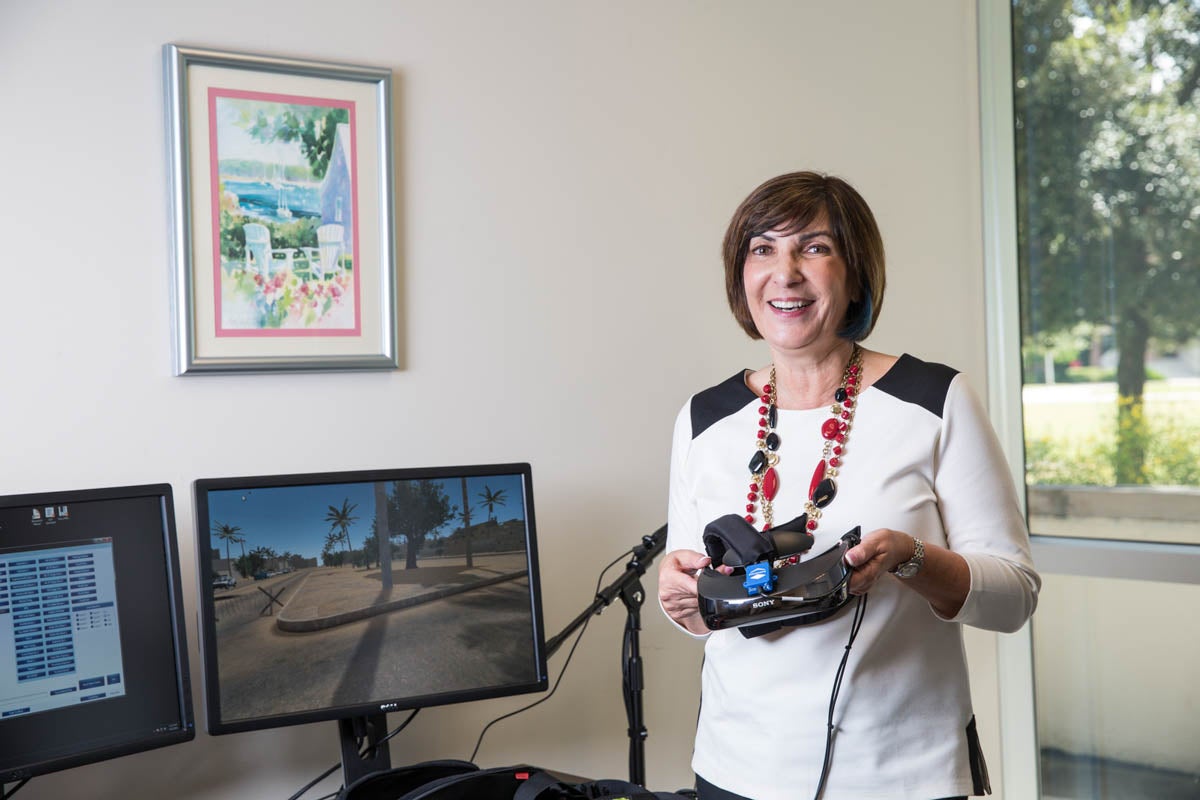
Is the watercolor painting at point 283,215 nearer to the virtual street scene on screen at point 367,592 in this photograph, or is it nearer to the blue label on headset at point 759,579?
the virtual street scene on screen at point 367,592

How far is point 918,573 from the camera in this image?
1291 millimetres

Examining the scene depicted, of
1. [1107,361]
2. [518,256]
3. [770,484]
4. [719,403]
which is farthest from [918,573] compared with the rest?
[1107,361]

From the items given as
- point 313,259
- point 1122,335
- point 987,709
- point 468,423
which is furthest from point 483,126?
point 987,709

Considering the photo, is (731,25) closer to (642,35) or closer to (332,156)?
(642,35)

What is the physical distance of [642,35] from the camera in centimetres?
234

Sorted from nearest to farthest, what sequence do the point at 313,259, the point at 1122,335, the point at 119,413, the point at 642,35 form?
the point at 119,413 < the point at 313,259 < the point at 642,35 < the point at 1122,335

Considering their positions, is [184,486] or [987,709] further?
[987,709]

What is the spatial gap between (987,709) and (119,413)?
2.22 metres

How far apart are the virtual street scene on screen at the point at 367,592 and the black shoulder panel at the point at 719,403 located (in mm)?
392

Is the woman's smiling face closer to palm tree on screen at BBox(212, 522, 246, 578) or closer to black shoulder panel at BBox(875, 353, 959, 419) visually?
black shoulder panel at BBox(875, 353, 959, 419)

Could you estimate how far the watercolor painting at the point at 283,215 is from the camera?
1.90 metres

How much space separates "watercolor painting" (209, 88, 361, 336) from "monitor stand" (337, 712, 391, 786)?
28.2 inches

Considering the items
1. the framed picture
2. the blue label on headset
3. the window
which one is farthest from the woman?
the window

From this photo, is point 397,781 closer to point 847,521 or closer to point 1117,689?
point 847,521
